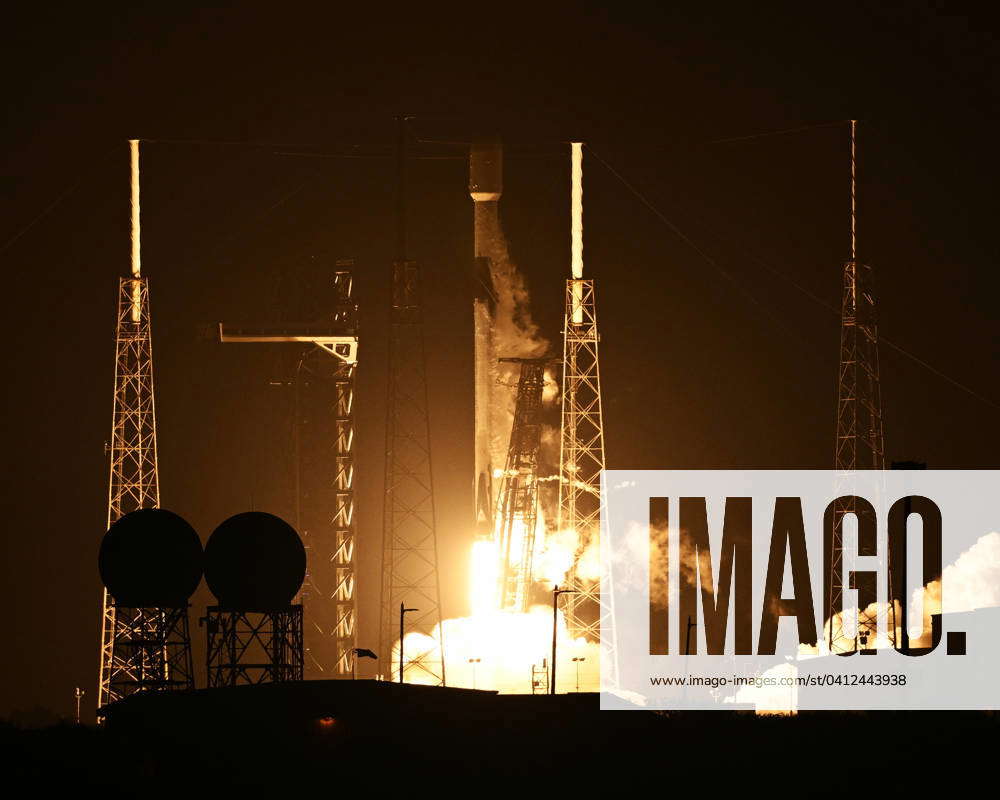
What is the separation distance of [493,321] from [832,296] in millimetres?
13380

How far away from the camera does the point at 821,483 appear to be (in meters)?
66.6

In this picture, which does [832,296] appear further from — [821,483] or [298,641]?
[298,641]

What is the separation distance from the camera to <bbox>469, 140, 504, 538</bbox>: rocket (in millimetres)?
65625

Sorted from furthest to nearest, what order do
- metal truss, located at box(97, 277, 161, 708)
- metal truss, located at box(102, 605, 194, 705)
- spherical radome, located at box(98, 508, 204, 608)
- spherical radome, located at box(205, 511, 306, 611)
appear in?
1. metal truss, located at box(97, 277, 161, 708)
2. metal truss, located at box(102, 605, 194, 705)
3. spherical radome, located at box(98, 508, 204, 608)
4. spherical radome, located at box(205, 511, 306, 611)

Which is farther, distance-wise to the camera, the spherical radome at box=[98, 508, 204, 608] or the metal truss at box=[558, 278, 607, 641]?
the metal truss at box=[558, 278, 607, 641]

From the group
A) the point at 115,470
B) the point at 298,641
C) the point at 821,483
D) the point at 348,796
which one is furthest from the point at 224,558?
the point at 821,483

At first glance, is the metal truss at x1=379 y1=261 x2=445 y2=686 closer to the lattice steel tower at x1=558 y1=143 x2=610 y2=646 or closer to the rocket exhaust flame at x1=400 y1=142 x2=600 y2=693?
the rocket exhaust flame at x1=400 y1=142 x2=600 y2=693

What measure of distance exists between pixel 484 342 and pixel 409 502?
6800 millimetres

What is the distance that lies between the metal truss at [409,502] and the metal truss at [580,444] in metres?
4.68

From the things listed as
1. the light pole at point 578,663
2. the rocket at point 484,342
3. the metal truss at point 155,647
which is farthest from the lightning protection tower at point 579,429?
the metal truss at point 155,647

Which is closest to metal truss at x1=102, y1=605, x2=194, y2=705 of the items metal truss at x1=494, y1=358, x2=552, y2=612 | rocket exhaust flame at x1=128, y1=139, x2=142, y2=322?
rocket exhaust flame at x1=128, y1=139, x2=142, y2=322

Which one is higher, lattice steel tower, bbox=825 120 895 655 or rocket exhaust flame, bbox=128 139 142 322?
rocket exhaust flame, bbox=128 139 142 322

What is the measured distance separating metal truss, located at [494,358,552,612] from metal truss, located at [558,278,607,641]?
1025 millimetres

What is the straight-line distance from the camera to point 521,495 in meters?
64.4
